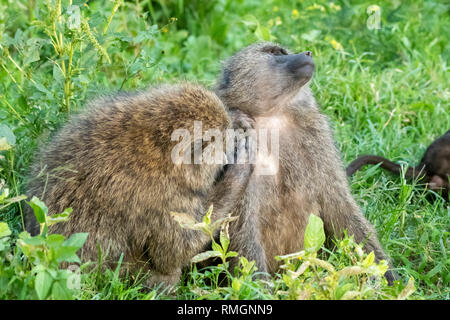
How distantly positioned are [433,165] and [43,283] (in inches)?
109

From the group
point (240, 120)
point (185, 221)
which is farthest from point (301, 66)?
point (185, 221)

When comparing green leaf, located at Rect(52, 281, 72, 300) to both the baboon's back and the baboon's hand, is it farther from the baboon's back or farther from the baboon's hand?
the baboon's hand

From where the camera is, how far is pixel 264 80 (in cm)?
343

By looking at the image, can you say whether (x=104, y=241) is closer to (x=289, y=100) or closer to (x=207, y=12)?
(x=289, y=100)

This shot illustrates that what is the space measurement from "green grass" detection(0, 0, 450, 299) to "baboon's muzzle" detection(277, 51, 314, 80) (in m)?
0.63

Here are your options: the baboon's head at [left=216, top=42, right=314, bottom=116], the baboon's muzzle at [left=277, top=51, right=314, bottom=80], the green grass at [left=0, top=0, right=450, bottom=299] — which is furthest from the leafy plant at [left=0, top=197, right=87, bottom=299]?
the baboon's muzzle at [left=277, top=51, right=314, bottom=80]

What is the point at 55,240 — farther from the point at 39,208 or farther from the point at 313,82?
the point at 313,82

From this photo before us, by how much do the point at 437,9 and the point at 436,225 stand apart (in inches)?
104

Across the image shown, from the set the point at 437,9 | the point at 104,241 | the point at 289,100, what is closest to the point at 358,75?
the point at 437,9

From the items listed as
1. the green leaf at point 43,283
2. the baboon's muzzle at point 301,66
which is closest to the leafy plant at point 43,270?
the green leaf at point 43,283

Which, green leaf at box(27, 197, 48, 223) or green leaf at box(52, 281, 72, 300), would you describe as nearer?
green leaf at box(52, 281, 72, 300)

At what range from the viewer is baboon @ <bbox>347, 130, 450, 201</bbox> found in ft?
14.1

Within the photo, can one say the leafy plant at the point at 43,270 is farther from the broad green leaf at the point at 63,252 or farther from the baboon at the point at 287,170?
the baboon at the point at 287,170

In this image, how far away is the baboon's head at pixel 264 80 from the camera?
11.1ft
